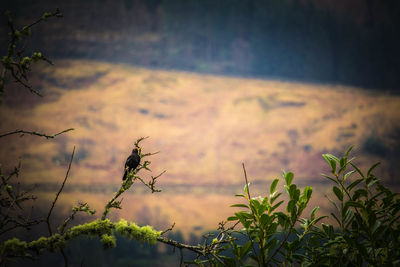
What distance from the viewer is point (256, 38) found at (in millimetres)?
3967

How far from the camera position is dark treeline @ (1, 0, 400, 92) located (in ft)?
12.1

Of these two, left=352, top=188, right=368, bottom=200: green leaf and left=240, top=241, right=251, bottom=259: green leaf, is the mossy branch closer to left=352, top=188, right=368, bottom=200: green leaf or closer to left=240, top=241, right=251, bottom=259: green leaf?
left=240, top=241, right=251, bottom=259: green leaf

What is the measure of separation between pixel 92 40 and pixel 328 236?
11.8 feet

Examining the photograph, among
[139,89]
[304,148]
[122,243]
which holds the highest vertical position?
[139,89]

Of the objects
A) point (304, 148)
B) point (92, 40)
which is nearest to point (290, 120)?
point (304, 148)

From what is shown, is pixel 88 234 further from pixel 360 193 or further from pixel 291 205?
pixel 360 193

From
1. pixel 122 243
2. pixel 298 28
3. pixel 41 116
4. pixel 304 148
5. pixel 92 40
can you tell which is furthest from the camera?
pixel 298 28

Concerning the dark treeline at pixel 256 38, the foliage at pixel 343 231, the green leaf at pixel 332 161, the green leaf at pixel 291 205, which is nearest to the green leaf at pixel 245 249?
the foliage at pixel 343 231

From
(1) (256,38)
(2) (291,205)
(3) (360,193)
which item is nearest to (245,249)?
(2) (291,205)

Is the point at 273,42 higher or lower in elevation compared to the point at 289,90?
higher

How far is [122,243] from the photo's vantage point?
2.61m

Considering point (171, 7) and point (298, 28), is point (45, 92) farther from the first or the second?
point (298, 28)

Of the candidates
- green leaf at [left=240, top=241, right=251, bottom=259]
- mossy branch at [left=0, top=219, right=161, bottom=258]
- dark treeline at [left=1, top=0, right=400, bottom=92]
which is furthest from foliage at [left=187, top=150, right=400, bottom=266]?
dark treeline at [left=1, top=0, right=400, bottom=92]

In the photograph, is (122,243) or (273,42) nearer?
(122,243)
